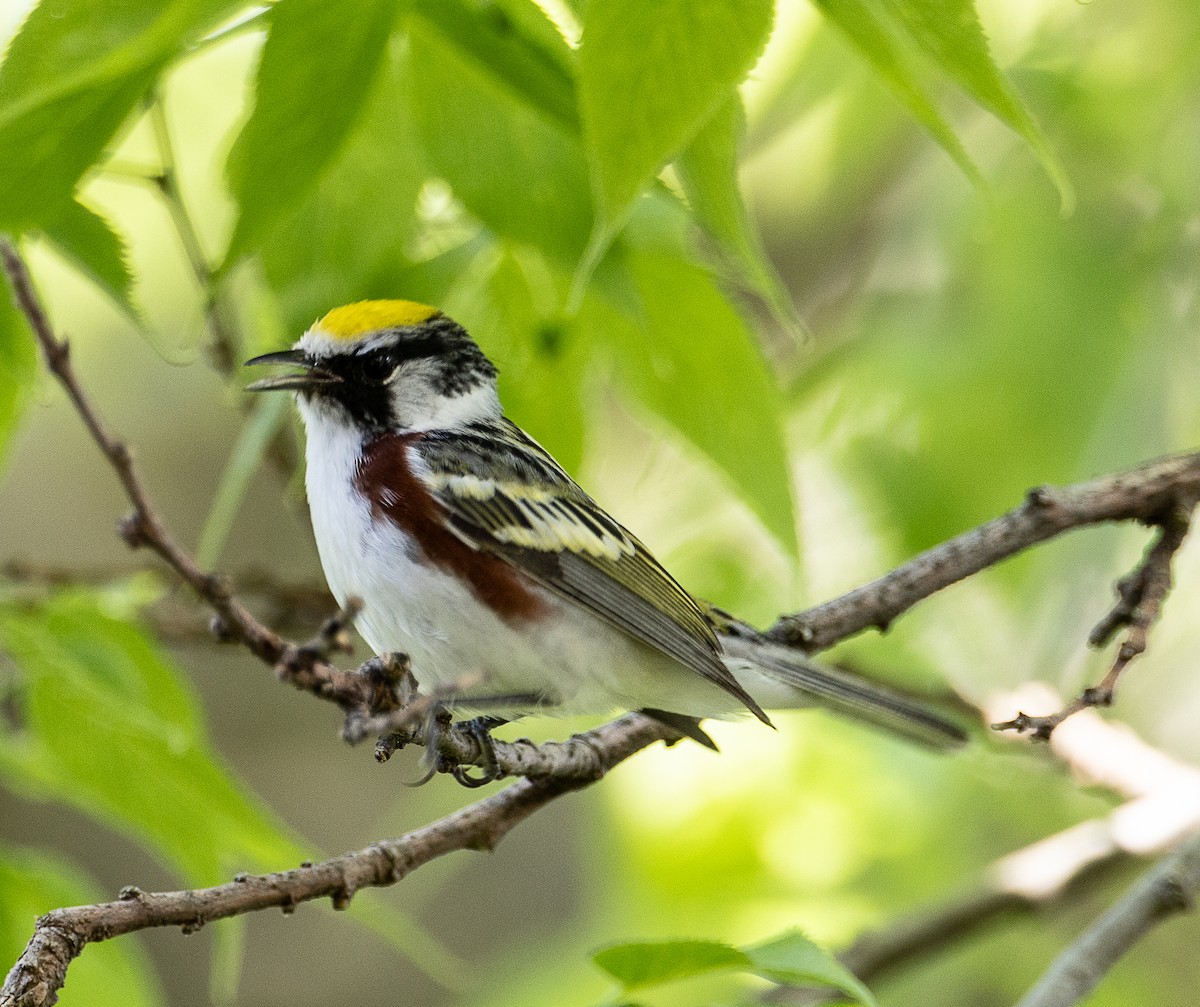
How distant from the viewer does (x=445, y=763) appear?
1.49 metres

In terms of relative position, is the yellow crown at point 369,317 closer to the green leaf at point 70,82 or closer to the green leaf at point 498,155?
the green leaf at point 498,155

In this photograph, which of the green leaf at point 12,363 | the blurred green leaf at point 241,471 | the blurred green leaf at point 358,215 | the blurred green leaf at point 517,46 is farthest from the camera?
the blurred green leaf at point 241,471

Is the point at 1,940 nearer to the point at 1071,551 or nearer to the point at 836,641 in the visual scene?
the point at 836,641

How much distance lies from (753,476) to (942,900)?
137 centimetres

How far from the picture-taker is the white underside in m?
1.86

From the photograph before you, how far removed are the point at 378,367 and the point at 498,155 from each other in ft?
1.78

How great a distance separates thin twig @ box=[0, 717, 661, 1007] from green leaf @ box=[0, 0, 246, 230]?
725mm

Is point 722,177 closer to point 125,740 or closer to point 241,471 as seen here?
point 241,471

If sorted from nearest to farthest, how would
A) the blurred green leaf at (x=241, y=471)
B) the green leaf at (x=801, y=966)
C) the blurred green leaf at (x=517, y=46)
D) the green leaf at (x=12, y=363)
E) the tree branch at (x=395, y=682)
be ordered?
the tree branch at (x=395, y=682)
the green leaf at (x=801, y=966)
the blurred green leaf at (x=517, y=46)
the green leaf at (x=12, y=363)
the blurred green leaf at (x=241, y=471)

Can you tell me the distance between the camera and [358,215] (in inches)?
72.2

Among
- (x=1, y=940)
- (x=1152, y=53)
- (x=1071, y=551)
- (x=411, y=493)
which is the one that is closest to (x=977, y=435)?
(x=1071, y=551)

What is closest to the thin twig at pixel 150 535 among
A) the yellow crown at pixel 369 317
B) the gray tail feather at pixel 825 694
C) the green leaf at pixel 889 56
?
the yellow crown at pixel 369 317

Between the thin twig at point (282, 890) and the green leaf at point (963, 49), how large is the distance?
1024mm

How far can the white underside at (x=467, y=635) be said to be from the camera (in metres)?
1.86
